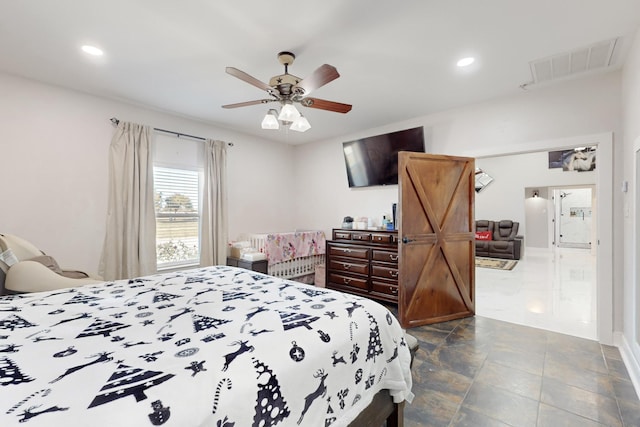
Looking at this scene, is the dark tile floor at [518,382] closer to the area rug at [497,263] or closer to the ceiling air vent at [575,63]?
the ceiling air vent at [575,63]

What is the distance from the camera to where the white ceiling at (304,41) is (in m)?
1.91

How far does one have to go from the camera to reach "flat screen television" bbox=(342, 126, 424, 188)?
4.04 meters

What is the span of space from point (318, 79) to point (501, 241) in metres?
7.59

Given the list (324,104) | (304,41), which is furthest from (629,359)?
(304,41)

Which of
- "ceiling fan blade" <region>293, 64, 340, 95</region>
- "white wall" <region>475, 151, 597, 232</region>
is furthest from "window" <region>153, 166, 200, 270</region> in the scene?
"white wall" <region>475, 151, 597, 232</region>

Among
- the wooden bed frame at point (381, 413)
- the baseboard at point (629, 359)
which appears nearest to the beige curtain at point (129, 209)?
the wooden bed frame at point (381, 413)

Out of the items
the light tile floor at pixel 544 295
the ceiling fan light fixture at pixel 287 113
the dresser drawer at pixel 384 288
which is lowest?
the light tile floor at pixel 544 295

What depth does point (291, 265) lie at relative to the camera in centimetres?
458

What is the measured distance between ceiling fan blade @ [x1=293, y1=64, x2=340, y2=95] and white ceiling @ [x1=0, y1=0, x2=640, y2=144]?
0.36 meters

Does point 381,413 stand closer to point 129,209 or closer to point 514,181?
point 129,209

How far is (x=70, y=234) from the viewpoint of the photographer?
3.15 m

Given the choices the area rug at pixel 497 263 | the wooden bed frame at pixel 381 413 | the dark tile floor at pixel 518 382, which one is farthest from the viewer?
the area rug at pixel 497 263

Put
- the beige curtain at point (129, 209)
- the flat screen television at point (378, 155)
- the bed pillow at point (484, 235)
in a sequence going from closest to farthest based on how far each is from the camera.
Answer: the beige curtain at point (129, 209) → the flat screen television at point (378, 155) → the bed pillow at point (484, 235)

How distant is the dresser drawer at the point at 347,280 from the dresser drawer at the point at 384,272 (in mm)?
207
